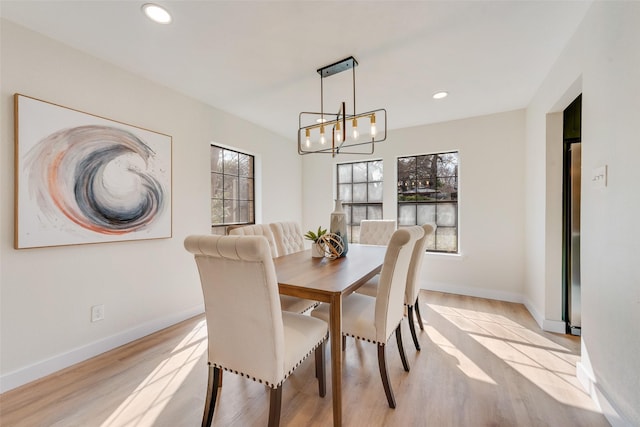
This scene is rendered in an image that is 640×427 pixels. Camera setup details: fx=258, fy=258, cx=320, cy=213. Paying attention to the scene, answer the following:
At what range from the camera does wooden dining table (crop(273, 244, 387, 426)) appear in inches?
53.0

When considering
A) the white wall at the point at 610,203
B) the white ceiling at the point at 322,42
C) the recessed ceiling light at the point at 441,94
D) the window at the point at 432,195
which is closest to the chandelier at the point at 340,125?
the white ceiling at the point at 322,42

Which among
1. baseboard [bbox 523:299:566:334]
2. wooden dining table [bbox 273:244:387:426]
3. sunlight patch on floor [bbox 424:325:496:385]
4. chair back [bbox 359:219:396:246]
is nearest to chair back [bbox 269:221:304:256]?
wooden dining table [bbox 273:244:387:426]

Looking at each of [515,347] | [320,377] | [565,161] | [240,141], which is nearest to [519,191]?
[565,161]

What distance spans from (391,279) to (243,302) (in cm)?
84

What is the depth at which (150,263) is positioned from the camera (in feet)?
8.25

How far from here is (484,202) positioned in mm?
3441

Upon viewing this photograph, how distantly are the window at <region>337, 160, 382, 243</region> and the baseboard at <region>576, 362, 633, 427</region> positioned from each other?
9.11ft

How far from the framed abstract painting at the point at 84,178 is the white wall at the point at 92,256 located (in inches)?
2.7

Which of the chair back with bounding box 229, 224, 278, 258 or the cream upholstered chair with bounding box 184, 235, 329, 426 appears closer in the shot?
the cream upholstered chair with bounding box 184, 235, 329, 426

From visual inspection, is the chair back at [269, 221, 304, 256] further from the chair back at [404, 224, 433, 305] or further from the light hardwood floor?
the chair back at [404, 224, 433, 305]

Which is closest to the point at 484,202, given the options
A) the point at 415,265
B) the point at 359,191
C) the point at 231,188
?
the point at 359,191

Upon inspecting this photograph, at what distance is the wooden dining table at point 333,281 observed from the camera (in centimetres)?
135

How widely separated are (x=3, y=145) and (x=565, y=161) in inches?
173

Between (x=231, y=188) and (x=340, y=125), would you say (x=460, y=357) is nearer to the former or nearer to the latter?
(x=340, y=125)
